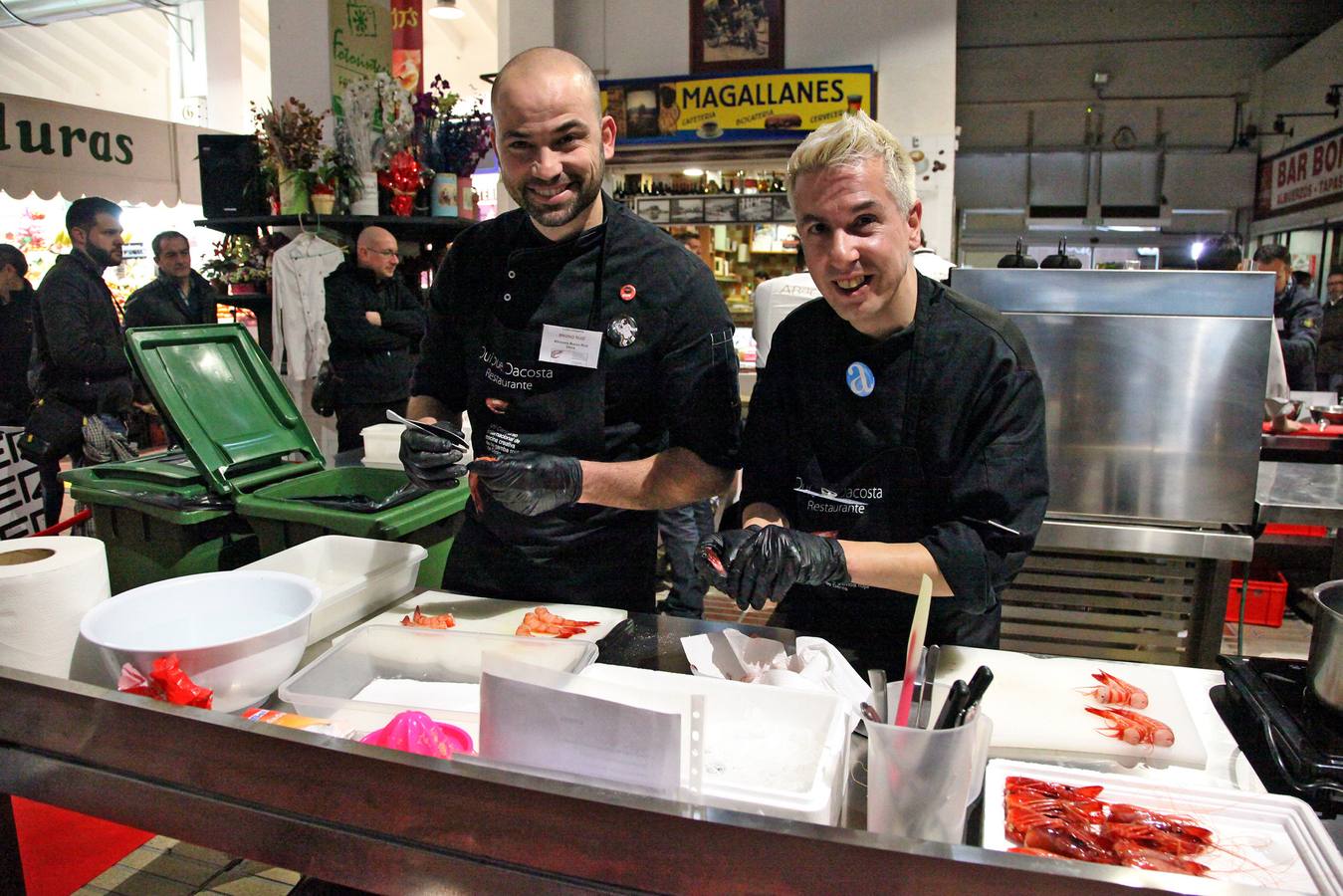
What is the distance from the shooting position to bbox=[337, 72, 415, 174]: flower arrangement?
5.15m

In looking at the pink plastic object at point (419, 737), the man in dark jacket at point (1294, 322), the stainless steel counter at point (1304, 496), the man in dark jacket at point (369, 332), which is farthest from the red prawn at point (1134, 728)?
the man in dark jacket at point (1294, 322)

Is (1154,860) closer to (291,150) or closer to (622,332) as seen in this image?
(622,332)

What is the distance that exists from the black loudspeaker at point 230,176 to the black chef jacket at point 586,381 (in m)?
4.18

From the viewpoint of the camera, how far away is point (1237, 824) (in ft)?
3.24

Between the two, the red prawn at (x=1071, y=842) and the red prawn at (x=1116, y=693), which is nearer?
the red prawn at (x=1071, y=842)

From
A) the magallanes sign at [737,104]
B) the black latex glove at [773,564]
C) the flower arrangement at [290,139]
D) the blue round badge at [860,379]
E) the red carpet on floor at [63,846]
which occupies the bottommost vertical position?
the red carpet on floor at [63,846]

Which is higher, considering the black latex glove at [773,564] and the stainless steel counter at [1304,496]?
the black latex glove at [773,564]

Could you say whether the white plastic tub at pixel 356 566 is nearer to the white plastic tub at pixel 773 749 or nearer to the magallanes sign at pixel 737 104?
the white plastic tub at pixel 773 749

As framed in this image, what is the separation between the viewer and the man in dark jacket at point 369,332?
4.91 m

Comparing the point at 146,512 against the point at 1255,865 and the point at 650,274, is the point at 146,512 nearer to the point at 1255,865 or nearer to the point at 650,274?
the point at 650,274

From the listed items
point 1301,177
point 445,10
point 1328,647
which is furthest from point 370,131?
point 1301,177

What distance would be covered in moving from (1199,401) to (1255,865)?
195cm

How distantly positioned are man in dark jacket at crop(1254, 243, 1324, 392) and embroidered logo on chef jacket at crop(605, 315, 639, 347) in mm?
5853

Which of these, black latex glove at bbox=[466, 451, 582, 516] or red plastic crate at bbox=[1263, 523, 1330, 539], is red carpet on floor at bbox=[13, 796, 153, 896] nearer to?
black latex glove at bbox=[466, 451, 582, 516]
